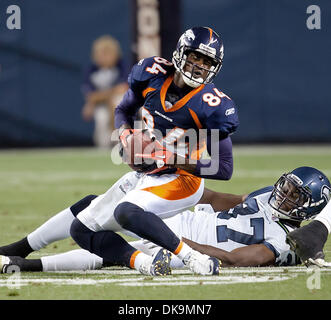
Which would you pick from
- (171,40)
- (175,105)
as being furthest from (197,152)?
(171,40)

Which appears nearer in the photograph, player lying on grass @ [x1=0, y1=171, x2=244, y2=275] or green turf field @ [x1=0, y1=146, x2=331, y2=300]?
green turf field @ [x1=0, y1=146, x2=331, y2=300]

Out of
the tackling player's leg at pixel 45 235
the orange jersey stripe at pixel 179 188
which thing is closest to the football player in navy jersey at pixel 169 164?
the orange jersey stripe at pixel 179 188

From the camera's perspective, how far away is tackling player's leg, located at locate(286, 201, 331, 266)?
4.20m

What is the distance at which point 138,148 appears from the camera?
4.49 metres

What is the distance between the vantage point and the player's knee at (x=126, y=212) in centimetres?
415

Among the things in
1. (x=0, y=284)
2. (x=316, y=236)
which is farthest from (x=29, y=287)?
(x=316, y=236)

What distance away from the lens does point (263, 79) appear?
573 inches

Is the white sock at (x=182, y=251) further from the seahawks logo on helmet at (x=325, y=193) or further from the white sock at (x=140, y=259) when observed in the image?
the seahawks logo on helmet at (x=325, y=193)

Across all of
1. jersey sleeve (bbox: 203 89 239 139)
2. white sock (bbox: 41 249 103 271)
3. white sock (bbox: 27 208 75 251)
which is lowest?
white sock (bbox: 41 249 103 271)

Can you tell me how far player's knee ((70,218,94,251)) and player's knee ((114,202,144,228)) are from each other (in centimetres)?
24

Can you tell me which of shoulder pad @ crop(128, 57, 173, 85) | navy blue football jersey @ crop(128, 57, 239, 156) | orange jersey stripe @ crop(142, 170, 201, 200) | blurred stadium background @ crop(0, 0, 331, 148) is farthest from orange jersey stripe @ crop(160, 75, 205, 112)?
blurred stadium background @ crop(0, 0, 331, 148)

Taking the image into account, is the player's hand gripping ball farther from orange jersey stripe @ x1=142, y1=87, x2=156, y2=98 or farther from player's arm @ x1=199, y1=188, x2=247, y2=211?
player's arm @ x1=199, y1=188, x2=247, y2=211

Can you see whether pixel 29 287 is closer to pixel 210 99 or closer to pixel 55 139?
pixel 210 99
